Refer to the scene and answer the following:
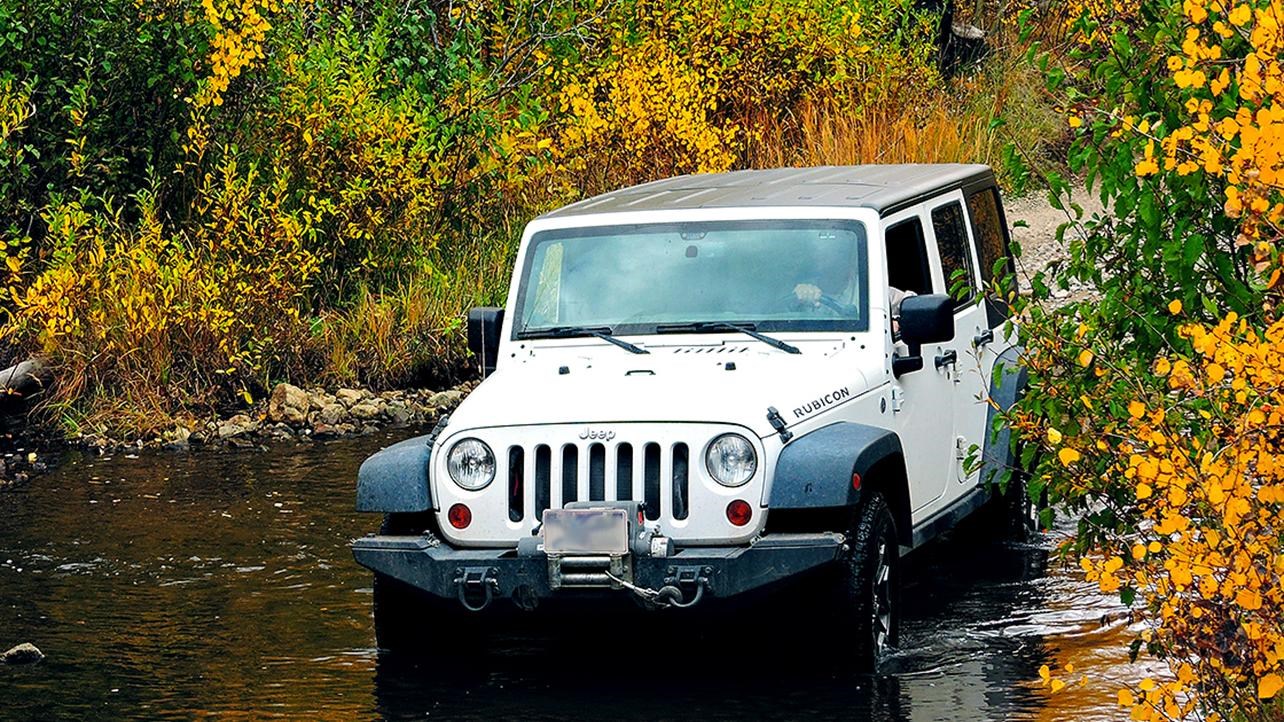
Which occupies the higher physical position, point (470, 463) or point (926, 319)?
point (926, 319)

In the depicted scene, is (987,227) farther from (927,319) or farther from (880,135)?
(880,135)

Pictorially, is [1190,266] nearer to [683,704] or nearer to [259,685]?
[683,704]

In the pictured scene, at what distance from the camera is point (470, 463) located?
7.99 metres

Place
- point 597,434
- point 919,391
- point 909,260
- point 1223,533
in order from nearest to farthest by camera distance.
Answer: point 1223,533 < point 597,434 < point 919,391 < point 909,260

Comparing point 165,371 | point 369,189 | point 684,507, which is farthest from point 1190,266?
point 369,189

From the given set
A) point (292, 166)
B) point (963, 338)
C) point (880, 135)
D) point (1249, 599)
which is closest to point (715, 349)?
point (963, 338)

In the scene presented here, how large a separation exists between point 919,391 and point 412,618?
2.20 meters

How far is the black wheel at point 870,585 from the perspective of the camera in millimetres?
7812

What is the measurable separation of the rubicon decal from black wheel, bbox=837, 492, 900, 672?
37 centimetres

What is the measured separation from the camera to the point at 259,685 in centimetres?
822

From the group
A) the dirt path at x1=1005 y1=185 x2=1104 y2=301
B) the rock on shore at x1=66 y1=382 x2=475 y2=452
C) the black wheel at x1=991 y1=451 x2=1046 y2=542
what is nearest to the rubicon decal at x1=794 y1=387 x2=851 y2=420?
the black wheel at x1=991 y1=451 x2=1046 y2=542

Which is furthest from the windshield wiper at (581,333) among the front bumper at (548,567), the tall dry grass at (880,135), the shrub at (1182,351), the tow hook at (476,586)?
the tall dry grass at (880,135)

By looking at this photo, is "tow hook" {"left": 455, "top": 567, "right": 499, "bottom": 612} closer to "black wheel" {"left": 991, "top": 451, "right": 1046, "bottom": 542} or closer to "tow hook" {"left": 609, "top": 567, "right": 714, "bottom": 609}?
"tow hook" {"left": 609, "top": 567, "right": 714, "bottom": 609}

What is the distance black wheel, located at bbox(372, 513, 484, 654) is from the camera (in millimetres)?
8259
